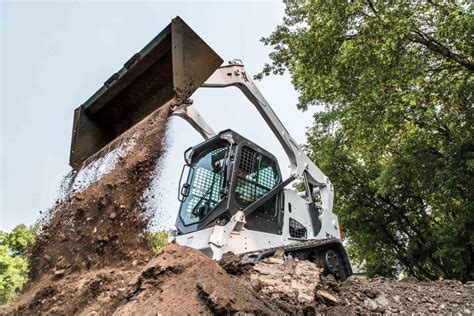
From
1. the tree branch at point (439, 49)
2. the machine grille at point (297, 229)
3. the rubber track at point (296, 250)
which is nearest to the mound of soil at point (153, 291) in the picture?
the rubber track at point (296, 250)

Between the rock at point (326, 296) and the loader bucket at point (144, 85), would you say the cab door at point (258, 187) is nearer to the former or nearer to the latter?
the loader bucket at point (144, 85)

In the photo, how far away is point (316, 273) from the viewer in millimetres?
3617

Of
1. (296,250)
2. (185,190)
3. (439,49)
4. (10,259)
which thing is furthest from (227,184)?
(10,259)

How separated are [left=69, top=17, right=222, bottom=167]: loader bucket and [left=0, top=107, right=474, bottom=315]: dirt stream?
0.44 meters

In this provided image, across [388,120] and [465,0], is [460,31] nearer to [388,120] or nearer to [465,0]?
[465,0]

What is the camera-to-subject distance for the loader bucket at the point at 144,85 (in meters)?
3.94

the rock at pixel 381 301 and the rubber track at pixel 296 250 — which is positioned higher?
the rubber track at pixel 296 250

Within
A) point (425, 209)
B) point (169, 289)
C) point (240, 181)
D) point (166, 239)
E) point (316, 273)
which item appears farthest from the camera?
point (425, 209)

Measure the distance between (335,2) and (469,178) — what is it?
5.90 metres

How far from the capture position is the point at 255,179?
530 cm

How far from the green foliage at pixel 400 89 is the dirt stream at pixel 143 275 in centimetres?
469

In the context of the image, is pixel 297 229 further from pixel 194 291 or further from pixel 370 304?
pixel 194 291

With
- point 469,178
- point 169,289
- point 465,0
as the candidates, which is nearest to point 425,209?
point 469,178

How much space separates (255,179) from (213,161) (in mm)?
671
